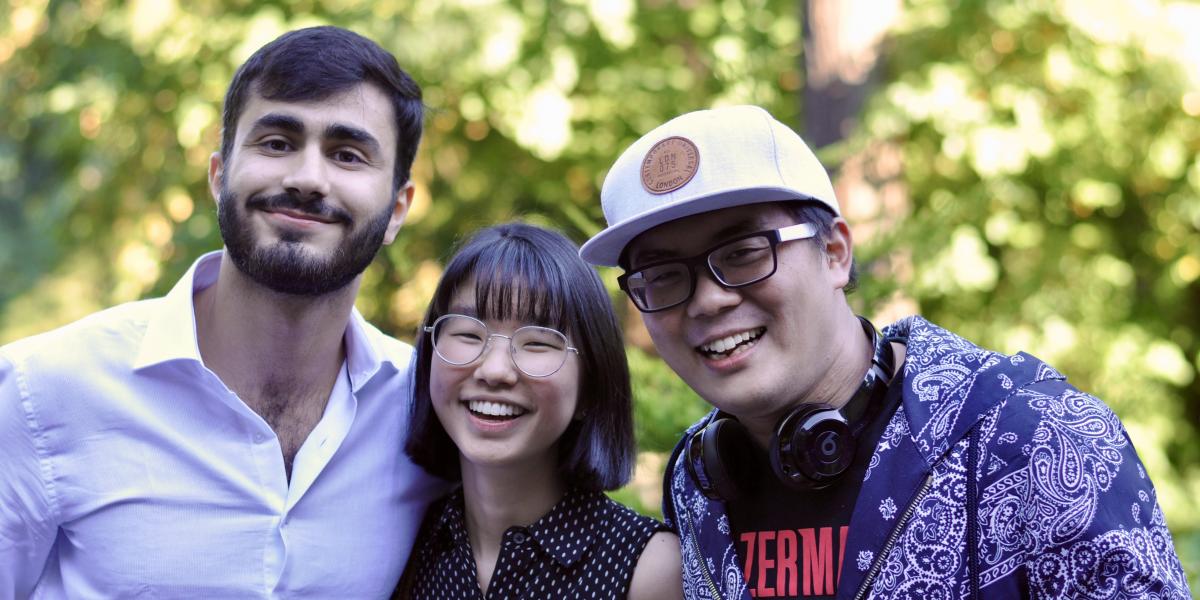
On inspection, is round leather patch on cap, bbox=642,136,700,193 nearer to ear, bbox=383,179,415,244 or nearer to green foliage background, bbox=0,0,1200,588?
ear, bbox=383,179,415,244

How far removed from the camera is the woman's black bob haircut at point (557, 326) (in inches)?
115

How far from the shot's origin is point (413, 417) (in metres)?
3.17

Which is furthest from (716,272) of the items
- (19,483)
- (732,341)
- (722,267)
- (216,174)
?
(19,483)

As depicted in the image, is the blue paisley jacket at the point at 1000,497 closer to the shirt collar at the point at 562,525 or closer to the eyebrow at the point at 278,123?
the shirt collar at the point at 562,525

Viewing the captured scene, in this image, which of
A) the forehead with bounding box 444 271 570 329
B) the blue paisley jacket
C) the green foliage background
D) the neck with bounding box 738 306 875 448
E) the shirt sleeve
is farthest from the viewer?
the green foliage background

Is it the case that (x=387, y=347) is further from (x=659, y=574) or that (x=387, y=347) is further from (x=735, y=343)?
(x=735, y=343)

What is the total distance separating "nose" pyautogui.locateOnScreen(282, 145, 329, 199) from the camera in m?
2.91

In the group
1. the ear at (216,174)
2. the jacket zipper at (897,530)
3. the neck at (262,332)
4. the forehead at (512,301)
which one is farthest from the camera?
the ear at (216,174)

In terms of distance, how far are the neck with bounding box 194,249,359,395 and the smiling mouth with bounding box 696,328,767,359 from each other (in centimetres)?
124

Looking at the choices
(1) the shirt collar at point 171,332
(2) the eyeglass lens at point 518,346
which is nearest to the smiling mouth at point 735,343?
(2) the eyeglass lens at point 518,346

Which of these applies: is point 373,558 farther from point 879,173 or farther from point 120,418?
point 879,173

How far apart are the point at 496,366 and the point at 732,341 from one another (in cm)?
74

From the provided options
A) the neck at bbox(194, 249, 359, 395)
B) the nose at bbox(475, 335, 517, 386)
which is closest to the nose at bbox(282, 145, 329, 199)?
the neck at bbox(194, 249, 359, 395)

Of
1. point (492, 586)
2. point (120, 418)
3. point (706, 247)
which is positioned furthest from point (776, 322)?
point (120, 418)
